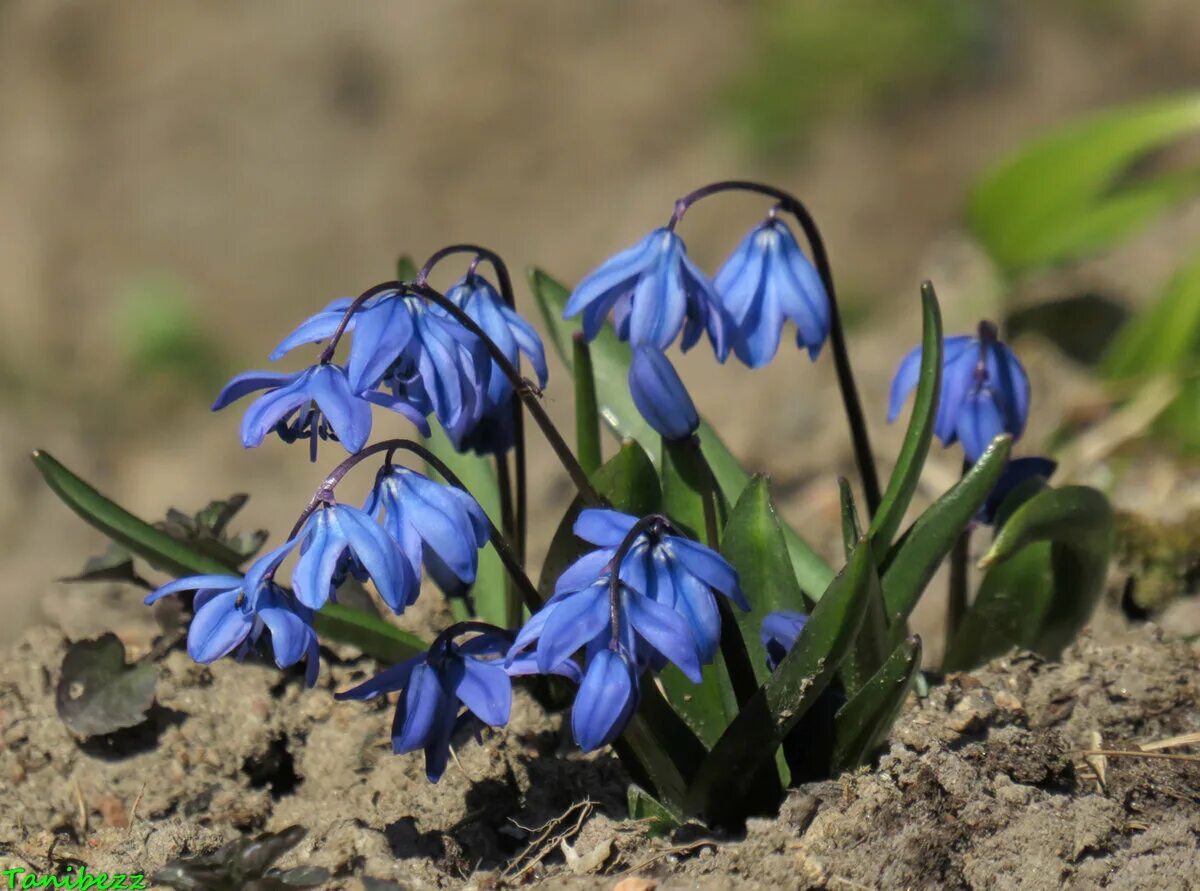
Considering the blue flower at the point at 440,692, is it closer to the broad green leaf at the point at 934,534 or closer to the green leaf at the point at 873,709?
the green leaf at the point at 873,709

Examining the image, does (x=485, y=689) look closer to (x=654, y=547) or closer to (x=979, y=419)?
(x=654, y=547)

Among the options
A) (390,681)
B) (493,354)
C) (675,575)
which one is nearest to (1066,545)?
(675,575)

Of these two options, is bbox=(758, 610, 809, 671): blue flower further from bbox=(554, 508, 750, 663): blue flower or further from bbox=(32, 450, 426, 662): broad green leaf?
bbox=(32, 450, 426, 662): broad green leaf

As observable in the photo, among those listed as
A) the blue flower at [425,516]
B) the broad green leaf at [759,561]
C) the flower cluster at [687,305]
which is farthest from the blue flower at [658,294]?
the blue flower at [425,516]

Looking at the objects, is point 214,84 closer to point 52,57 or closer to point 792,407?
point 52,57

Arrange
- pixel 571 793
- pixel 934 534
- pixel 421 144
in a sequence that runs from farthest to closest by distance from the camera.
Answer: pixel 421 144 → pixel 571 793 → pixel 934 534

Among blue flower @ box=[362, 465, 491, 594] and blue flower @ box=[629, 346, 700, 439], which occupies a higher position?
blue flower @ box=[629, 346, 700, 439]

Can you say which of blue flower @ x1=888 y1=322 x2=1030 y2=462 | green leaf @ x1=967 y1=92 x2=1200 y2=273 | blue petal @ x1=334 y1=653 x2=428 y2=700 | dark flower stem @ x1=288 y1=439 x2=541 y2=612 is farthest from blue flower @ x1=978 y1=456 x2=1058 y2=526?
green leaf @ x1=967 y1=92 x2=1200 y2=273
